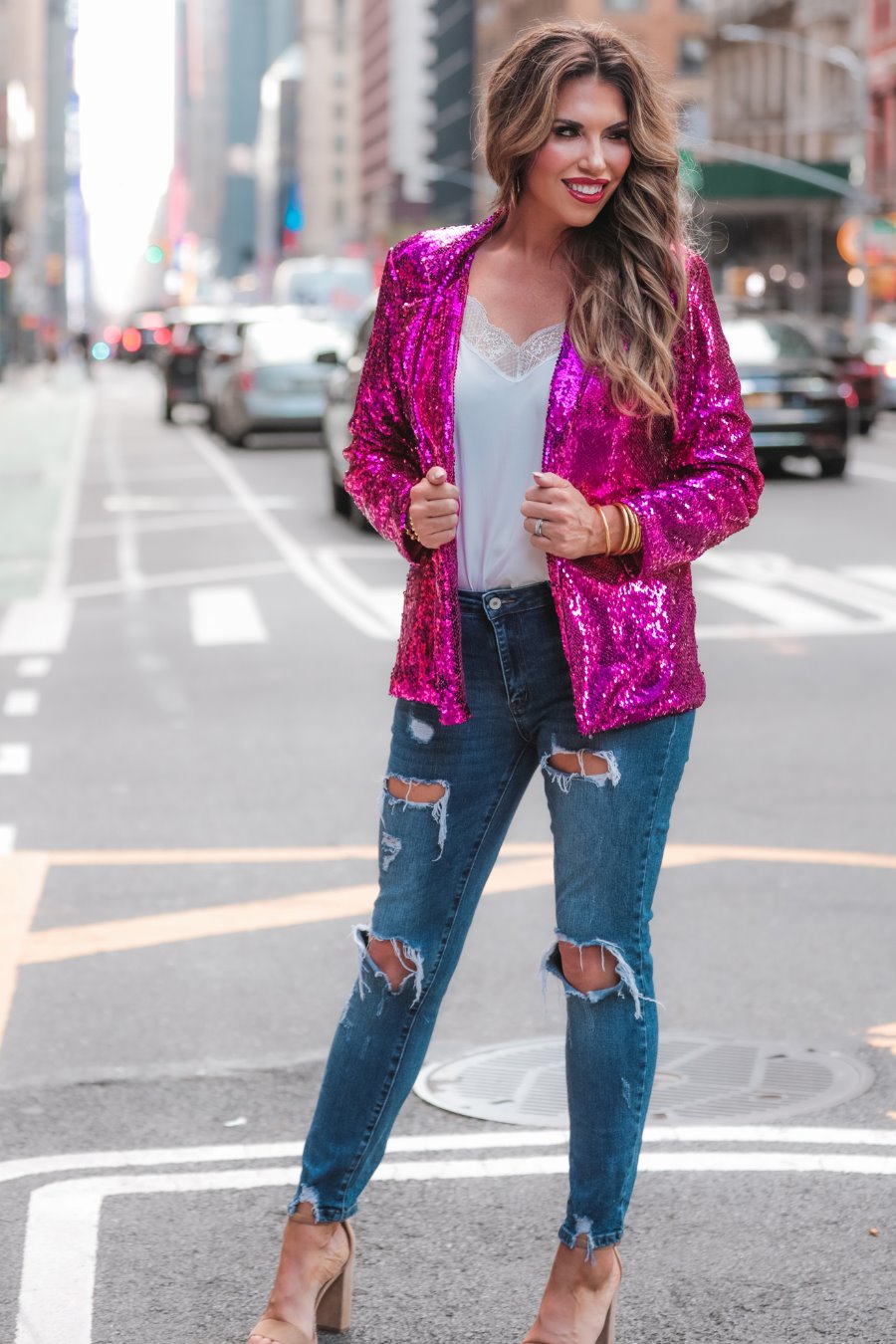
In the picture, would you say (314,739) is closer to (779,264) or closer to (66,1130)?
(66,1130)

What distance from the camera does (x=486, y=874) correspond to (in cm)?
349

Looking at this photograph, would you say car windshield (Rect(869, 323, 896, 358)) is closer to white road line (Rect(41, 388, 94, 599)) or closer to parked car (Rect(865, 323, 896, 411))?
parked car (Rect(865, 323, 896, 411))

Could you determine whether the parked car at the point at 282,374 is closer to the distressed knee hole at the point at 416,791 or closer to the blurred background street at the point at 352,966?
the blurred background street at the point at 352,966

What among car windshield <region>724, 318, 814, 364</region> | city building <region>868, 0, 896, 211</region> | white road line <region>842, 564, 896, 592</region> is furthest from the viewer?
city building <region>868, 0, 896, 211</region>

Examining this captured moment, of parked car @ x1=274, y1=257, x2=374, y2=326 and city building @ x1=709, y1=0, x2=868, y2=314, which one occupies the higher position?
city building @ x1=709, y1=0, x2=868, y2=314

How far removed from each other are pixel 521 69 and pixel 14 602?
11485 mm

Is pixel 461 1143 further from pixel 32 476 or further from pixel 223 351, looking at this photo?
pixel 223 351

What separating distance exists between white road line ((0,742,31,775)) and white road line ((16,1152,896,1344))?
4.45 m

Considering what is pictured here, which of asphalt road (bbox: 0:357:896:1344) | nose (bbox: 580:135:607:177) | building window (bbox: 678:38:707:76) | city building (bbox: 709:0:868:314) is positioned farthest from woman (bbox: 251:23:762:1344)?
building window (bbox: 678:38:707:76)

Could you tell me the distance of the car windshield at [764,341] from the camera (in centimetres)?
2316

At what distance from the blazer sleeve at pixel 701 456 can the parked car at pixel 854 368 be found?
27.0m

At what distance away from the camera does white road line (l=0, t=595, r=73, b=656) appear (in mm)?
12164

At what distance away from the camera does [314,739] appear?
29.9 ft

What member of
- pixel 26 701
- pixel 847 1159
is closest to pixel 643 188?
pixel 847 1159
